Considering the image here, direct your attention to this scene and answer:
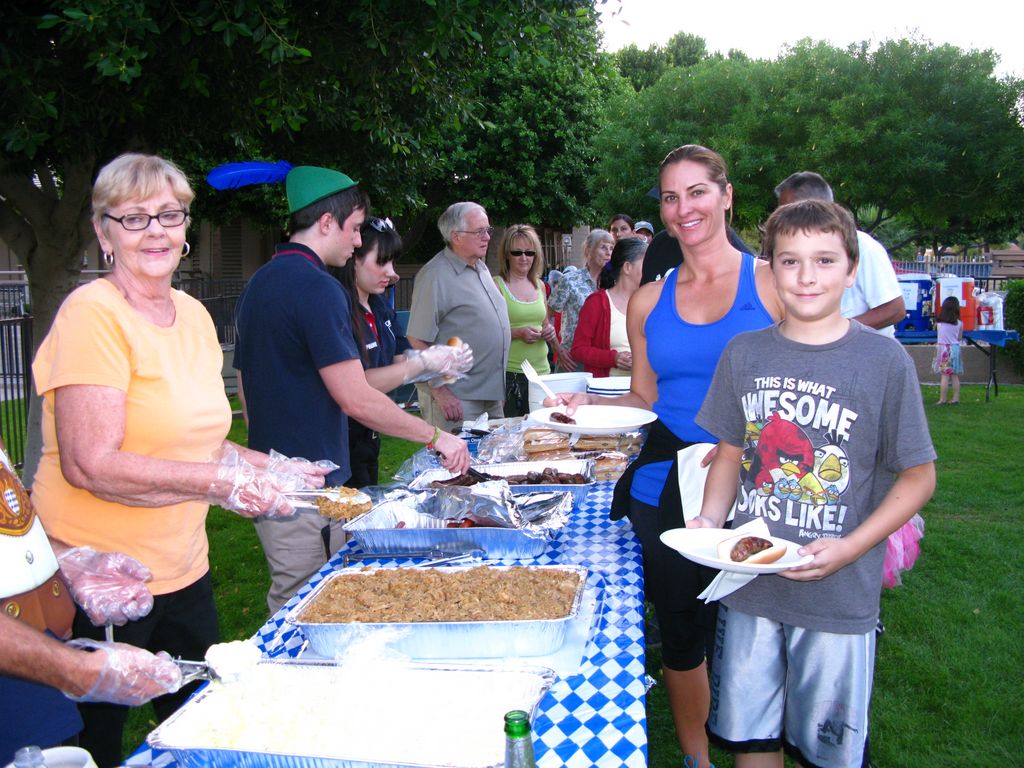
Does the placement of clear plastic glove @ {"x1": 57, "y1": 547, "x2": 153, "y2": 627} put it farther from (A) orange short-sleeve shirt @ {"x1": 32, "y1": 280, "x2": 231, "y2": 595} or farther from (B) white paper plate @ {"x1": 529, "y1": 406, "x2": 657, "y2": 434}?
(B) white paper plate @ {"x1": 529, "y1": 406, "x2": 657, "y2": 434}

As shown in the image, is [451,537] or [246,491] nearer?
[246,491]

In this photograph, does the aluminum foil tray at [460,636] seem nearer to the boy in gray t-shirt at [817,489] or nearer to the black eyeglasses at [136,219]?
the boy in gray t-shirt at [817,489]

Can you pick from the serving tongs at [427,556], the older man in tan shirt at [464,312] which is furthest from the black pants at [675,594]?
the older man in tan shirt at [464,312]

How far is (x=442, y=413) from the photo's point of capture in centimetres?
476

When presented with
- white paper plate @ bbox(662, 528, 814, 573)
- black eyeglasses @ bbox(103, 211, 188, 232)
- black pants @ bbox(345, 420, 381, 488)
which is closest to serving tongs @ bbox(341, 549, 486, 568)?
white paper plate @ bbox(662, 528, 814, 573)

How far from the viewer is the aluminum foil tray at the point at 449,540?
2.32 m

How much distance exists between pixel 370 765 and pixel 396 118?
531cm

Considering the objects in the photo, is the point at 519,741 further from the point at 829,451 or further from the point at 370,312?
the point at 370,312

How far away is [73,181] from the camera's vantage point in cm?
593

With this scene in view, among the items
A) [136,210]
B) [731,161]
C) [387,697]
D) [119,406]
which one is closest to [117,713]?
[119,406]

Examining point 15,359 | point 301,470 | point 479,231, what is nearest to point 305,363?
point 301,470

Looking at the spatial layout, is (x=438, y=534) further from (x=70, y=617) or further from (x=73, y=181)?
(x=73, y=181)

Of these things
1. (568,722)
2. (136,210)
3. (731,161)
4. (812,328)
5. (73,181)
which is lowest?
(568,722)

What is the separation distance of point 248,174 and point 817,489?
2.34 meters
